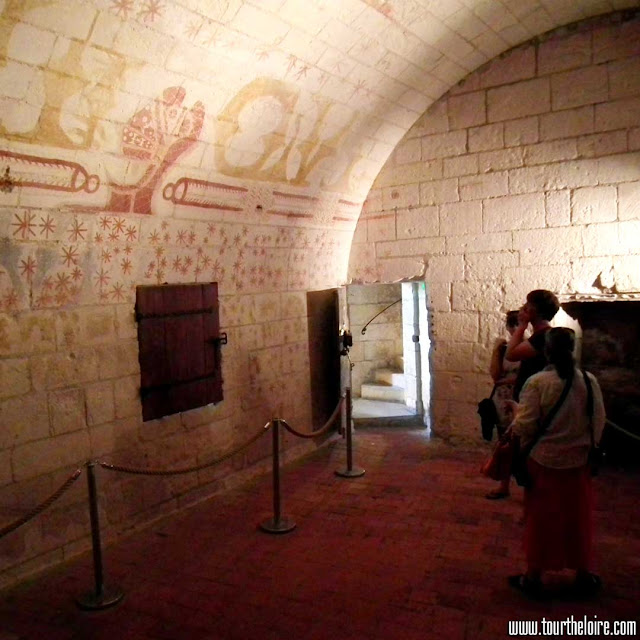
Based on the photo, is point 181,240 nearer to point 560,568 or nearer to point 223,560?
point 223,560

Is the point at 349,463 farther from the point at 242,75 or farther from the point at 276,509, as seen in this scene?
the point at 242,75

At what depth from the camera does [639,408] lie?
5.55 m

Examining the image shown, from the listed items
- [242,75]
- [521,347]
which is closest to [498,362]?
[521,347]

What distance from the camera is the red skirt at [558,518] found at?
3098 millimetres

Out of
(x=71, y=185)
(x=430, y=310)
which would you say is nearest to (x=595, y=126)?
(x=430, y=310)

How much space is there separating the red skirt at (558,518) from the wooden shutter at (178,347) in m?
2.83

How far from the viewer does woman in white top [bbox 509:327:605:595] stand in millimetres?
3008

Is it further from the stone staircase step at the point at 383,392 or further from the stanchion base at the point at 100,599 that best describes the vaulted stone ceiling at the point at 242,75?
the stone staircase step at the point at 383,392

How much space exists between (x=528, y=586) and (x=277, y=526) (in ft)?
6.08

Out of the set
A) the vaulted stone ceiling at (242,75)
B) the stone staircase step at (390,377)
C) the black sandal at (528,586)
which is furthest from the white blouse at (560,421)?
the stone staircase step at (390,377)

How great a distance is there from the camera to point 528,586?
3.29m

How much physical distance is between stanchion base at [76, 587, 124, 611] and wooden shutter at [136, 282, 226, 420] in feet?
4.47

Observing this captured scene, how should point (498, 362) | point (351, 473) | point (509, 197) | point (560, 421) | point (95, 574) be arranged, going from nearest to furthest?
point (560, 421), point (95, 574), point (498, 362), point (351, 473), point (509, 197)

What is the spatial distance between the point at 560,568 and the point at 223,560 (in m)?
2.14
